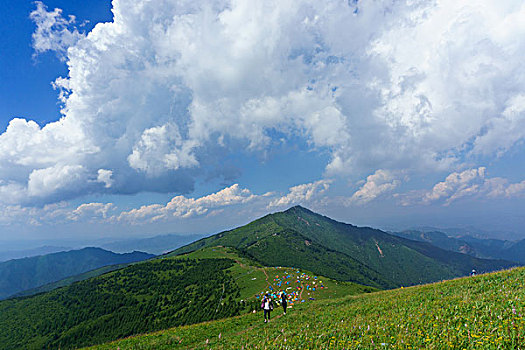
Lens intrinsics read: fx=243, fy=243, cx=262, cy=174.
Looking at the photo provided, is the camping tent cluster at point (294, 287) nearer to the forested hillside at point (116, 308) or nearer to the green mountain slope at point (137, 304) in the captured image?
the green mountain slope at point (137, 304)

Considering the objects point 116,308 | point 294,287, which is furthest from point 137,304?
point 294,287

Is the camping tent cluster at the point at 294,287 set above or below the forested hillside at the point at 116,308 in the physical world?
above

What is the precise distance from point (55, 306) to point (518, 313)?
25151 centimetres

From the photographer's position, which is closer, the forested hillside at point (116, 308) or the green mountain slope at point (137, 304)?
the green mountain slope at point (137, 304)

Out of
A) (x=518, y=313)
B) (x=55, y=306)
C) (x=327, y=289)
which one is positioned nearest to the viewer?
(x=518, y=313)

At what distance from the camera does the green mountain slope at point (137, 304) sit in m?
108

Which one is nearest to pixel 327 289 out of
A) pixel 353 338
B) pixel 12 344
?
pixel 353 338

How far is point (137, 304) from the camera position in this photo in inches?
6186

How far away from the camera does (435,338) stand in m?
9.43

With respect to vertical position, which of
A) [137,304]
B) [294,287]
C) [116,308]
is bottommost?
[116,308]

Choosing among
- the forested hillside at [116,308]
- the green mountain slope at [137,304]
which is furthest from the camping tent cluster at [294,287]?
the forested hillside at [116,308]

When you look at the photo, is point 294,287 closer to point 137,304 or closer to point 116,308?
point 137,304

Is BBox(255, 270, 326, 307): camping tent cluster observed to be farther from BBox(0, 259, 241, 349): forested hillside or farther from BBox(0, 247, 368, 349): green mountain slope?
BBox(0, 259, 241, 349): forested hillside

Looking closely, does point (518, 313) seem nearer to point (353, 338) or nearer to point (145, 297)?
point (353, 338)
